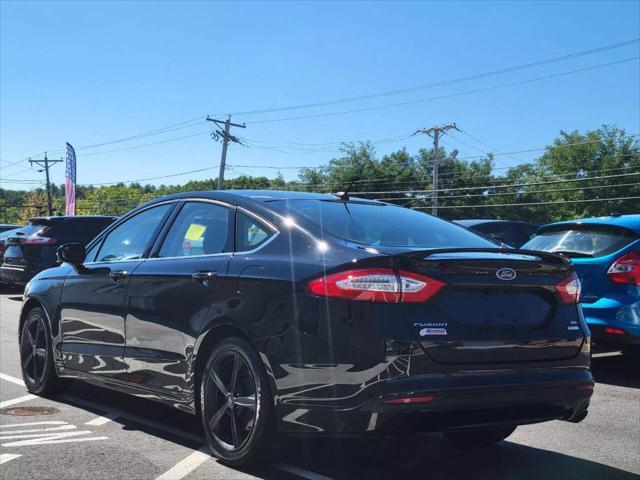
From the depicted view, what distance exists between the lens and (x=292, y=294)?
11.7 feet

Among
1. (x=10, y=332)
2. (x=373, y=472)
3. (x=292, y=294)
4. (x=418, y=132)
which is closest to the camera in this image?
(x=292, y=294)

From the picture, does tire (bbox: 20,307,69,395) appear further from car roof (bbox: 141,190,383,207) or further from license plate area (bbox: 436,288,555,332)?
license plate area (bbox: 436,288,555,332)

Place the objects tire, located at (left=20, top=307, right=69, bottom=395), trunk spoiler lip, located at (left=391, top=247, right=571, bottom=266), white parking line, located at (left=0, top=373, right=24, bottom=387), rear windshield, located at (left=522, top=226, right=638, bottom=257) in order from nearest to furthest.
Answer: trunk spoiler lip, located at (left=391, top=247, right=571, bottom=266)
tire, located at (left=20, top=307, right=69, bottom=395)
white parking line, located at (left=0, top=373, right=24, bottom=387)
rear windshield, located at (left=522, top=226, right=638, bottom=257)

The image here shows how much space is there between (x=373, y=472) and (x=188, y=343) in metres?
1.34

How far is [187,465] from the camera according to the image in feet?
13.4

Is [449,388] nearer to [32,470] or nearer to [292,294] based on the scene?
[292,294]

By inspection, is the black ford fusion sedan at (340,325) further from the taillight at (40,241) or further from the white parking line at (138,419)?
the taillight at (40,241)

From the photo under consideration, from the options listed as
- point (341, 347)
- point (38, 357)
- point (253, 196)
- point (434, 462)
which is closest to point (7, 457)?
point (38, 357)

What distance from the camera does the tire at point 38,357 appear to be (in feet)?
19.4

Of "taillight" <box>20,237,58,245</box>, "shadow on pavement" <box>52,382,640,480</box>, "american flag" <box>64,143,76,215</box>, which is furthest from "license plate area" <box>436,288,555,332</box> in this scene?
"american flag" <box>64,143,76,215</box>

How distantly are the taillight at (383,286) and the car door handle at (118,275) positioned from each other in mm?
2049

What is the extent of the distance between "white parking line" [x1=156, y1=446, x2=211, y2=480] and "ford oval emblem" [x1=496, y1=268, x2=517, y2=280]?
207 centimetres

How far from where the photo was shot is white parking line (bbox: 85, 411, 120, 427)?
508 centimetres

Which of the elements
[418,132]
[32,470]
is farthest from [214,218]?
[418,132]
